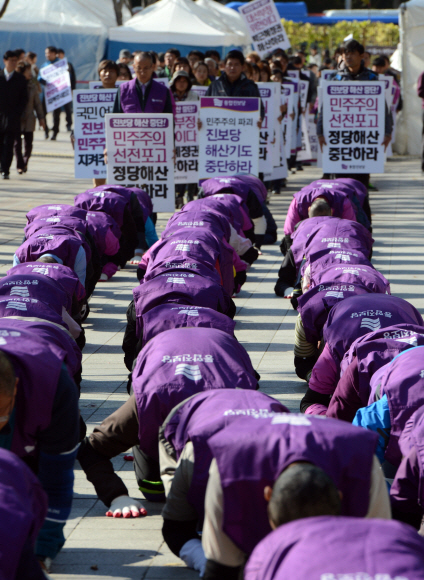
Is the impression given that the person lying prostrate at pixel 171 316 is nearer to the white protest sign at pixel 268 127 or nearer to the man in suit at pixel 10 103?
the white protest sign at pixel 268 127

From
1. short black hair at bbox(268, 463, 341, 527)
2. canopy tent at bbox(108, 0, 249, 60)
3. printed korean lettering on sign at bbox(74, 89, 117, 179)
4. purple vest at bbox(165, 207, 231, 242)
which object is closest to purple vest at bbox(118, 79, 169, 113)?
printed korean lettering on sign at bbox(74, 89, 117, 179)

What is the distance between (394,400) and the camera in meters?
3.40

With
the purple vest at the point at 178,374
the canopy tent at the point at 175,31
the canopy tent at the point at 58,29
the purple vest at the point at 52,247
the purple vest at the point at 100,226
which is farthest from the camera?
the canopy tent at the point at 58,29

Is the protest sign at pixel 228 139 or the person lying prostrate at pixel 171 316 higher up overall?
the protest sign at pixel 228 139

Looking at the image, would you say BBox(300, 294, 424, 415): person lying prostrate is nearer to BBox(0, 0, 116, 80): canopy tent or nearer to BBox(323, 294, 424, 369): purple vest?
BBox(323, 294, 424, 369): purple vest

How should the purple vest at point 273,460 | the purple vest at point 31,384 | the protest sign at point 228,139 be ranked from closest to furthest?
1. the purple vest at point 273,460
2. the purple vest at point 31,384
3. the protest sign at point 228,139

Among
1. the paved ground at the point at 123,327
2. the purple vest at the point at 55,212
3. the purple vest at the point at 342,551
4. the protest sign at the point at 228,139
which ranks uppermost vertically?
the protest sign at the point at 228,139

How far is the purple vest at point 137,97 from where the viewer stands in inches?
395

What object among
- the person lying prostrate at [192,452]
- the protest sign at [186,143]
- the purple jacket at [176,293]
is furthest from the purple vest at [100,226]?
the person lying prostrate at [192,452]

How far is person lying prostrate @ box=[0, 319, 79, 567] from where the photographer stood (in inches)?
123

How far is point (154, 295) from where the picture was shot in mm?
4715

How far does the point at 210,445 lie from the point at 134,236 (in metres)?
5.76

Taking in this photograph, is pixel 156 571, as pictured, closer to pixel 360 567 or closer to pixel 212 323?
pixel 212 323

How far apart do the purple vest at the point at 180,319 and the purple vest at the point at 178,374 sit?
1.49 ft
